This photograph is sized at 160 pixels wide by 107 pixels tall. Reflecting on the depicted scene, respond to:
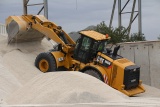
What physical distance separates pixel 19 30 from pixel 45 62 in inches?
78.0

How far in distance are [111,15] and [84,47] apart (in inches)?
497

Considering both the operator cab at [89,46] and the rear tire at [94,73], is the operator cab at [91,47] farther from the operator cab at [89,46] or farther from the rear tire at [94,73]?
the rear tire at [94,73]

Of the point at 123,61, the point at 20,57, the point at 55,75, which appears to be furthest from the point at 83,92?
the point at 20,57

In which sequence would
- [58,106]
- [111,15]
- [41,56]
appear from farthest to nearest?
[111,15] → [41,56] → [58,106]

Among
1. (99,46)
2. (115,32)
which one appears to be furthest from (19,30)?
(115,32)

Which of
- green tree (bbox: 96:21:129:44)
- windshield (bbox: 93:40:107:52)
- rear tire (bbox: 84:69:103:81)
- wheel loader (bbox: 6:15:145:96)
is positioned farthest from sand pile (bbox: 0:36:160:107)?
green tree (bbox: 96:21:129:44)

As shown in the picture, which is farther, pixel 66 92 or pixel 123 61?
pixel 123 61

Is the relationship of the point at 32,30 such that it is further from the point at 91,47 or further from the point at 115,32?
the point at 115,32

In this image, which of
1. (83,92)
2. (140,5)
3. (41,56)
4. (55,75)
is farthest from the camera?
(140,5)

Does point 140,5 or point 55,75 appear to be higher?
point 140,5

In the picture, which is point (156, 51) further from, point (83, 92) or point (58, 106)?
point (58, 106)

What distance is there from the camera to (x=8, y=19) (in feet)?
55.3

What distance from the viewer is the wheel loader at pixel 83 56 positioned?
13.6 m

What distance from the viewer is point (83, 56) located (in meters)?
14.3
